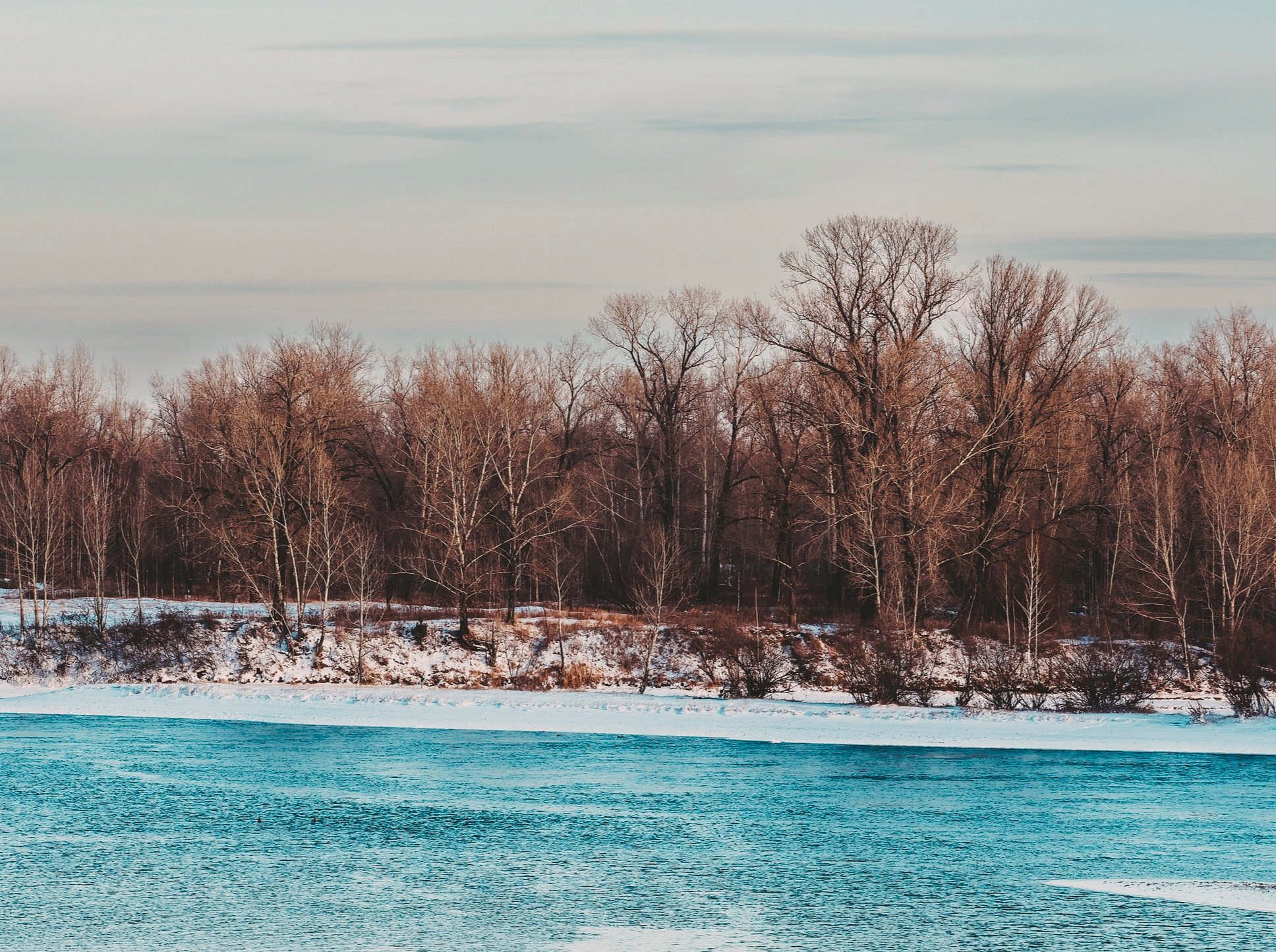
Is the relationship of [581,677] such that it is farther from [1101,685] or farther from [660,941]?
[660,941]

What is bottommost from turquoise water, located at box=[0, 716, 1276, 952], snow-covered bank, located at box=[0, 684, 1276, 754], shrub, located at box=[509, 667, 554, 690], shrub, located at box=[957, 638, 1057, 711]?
turquoise water, located at box=[0, 716, 1276, 952]

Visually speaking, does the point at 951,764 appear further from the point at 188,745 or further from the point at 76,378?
the point at 76,378

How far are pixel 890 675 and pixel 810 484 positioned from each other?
757 inches

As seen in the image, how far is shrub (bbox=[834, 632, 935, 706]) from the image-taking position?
29875 mm

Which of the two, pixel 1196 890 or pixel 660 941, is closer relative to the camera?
pixel 660 941

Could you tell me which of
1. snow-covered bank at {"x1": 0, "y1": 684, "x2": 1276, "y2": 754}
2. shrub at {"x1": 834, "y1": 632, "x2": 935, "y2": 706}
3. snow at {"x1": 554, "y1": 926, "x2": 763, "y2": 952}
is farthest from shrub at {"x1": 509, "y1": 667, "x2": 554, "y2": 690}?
snow at {"x1": 554, "y1": 926, "x2": 763, "y2": 952}

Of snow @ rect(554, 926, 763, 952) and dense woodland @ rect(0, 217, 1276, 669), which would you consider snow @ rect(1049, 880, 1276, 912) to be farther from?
dense woodland @ rect(0, 217, 1276, 669)

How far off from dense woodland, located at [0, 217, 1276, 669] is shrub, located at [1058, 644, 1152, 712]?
3002 mm

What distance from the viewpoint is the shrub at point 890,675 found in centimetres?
2988

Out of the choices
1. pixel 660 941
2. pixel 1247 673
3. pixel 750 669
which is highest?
pixel 1247 673

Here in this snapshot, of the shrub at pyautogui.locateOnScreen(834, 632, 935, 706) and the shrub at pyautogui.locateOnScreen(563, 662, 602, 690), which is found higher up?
the shrub at pyautogui.locateOnScreen(834, 632, 935, 706)

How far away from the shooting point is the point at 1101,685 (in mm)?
28922

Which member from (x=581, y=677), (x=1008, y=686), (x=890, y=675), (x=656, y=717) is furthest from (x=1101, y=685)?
(x=581, y=677)

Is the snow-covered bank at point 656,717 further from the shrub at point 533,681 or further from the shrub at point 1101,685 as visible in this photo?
the shrub at point 533,681
